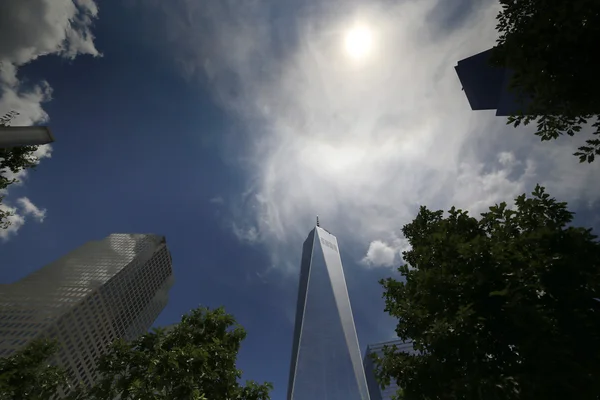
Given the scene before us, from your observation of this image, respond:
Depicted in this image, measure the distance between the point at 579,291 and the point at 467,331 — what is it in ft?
8.43

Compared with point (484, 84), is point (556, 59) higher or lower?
lower

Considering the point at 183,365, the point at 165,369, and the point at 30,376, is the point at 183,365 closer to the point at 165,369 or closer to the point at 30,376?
the point at 165,369

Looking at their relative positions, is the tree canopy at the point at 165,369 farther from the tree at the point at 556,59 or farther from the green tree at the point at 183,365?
the tree at the point at 556,59

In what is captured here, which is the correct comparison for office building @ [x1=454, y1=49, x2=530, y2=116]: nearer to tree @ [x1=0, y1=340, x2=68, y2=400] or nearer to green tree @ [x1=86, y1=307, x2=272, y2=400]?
green tree @ [x1=86, y1=307, x2=272, y2=400]

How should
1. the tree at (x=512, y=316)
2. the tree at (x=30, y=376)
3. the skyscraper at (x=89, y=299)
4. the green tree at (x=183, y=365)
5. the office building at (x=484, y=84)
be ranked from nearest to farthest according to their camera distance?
the tree at (x=512, y=316)
the green tree at (x=183, y=365)
the tree at (x=30, y=376)
the office building at (x=484, y=84)
the skyscraper at (x=89, y=299)

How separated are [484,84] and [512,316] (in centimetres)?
2621

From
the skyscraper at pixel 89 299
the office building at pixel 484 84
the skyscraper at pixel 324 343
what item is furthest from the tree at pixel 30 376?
the skyscraper at pixel 324 343

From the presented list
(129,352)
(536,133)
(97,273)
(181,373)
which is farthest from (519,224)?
(97,273)

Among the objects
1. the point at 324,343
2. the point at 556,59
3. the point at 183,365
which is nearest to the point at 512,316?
the point at 556,59

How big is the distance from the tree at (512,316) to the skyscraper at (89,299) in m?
88.6

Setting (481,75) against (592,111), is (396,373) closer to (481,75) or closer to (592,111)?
(592,111)

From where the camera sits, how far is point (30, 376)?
44.8 ft

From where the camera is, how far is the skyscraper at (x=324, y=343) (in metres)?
78.7

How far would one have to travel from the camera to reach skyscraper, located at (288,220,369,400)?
78.7 metres
